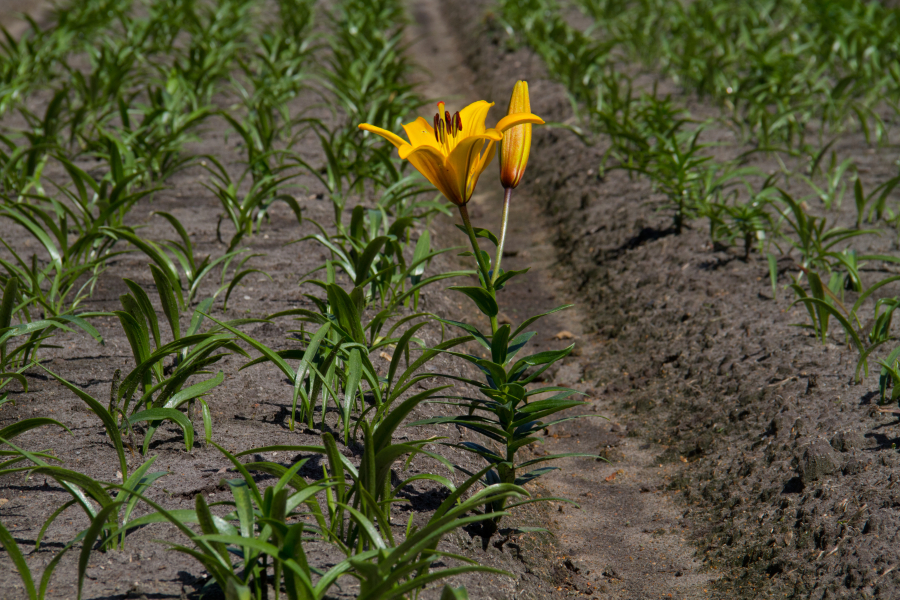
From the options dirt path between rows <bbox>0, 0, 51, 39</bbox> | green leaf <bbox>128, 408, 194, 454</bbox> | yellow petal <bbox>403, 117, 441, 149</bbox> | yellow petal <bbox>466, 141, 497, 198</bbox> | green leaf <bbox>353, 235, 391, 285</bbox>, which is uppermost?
dirt path between rows <bbox>0, 0, 51, 39</bbox>

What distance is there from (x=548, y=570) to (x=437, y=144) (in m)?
1.08

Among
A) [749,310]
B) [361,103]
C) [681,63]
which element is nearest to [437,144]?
[749,310]

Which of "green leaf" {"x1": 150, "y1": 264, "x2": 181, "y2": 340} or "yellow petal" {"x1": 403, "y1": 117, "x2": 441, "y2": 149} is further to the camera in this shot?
"green leaf" {"x1": 150, "y1": 264, "x2": 181, "y2": 340}

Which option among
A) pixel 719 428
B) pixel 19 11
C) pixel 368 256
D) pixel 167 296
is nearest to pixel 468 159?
pixel 368 256

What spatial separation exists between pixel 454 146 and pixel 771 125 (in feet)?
10.2

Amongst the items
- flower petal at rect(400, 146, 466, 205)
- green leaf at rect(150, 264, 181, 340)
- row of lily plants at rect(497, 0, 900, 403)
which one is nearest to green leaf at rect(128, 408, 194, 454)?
green leaf at rect(150, 264, 181, 340)

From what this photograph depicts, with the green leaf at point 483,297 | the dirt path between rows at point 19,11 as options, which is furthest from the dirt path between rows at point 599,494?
the dirt path between rows at point 19,11

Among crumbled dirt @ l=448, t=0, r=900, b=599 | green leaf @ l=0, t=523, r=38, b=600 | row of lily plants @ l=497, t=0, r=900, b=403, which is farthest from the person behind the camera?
row of lily plants @ l=497, t=0, r=900, b=403

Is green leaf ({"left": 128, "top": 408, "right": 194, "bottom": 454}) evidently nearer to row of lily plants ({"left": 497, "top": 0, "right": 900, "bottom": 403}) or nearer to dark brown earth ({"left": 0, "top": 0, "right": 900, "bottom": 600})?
dark brown earth ({"left": 0, "top": 0, "right": 900, "bottom": 600})

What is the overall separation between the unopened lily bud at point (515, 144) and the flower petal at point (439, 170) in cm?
11

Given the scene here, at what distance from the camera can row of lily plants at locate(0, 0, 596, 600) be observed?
1135 mm

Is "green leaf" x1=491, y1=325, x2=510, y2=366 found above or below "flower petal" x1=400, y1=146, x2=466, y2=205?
below

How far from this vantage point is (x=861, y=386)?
6.26 ft

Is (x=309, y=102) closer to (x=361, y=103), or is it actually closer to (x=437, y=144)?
(x=361, y=103)
